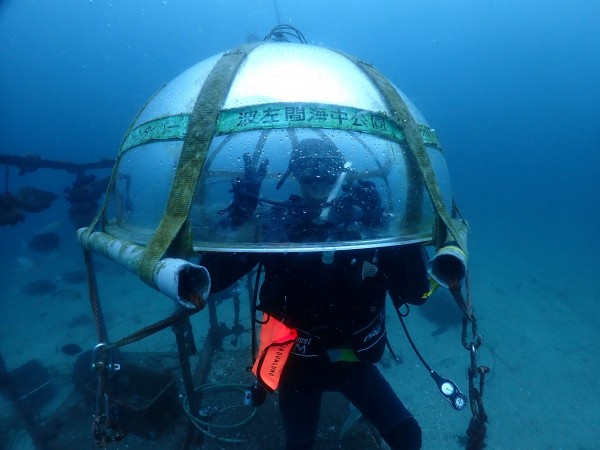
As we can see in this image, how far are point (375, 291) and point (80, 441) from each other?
478cm

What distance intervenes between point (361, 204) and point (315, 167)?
36 cm

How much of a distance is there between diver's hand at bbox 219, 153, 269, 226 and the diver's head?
134mm

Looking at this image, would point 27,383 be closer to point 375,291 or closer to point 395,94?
point 375,291

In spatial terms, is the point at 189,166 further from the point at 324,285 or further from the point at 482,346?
the point at 482,346

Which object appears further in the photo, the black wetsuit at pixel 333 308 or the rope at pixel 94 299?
the black wetsuit at pixel 333 308

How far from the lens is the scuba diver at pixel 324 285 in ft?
6.36

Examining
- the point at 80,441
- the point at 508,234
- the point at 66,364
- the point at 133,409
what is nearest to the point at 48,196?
the point at 66,364

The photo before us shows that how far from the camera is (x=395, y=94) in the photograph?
2.37 m

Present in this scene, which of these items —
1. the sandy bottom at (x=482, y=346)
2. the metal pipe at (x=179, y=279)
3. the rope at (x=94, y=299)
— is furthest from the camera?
the sandy bottom at (x=482, y=346)

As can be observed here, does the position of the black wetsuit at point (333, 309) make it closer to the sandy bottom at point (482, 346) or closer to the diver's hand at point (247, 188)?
the diver's hand at point (247, 188)

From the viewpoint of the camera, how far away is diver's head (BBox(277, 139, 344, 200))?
1936mm

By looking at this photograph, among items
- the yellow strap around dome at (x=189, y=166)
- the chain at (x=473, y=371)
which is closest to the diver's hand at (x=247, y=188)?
the yellow strap around dome at (x=189, y=166)

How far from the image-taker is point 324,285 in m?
2.36

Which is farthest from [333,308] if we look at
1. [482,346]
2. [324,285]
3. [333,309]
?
[482,346]
